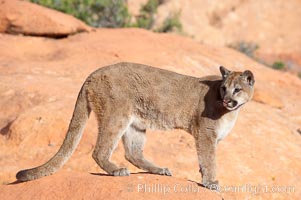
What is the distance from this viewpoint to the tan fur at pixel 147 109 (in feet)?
28.3

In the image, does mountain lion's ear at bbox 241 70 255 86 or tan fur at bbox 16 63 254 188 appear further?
mountain lion's ear at bbox 241 70 255 86

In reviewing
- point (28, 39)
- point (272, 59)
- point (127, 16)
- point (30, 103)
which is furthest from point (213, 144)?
point (272, 59)

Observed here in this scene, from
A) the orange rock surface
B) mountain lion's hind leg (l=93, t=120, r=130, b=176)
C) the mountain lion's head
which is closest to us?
mountain lion's hind leg (l=93, t=120, r=130, b=176)

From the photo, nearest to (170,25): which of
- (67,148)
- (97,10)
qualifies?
(97,10)

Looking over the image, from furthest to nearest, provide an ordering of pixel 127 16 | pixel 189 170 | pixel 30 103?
pixel 127 16
pixel 30 103
pixel 189 170

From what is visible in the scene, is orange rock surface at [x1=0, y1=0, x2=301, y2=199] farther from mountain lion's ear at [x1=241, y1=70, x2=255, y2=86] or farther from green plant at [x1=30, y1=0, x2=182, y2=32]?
green plant at [x1=30, y1=0, x2=182, y2=32]

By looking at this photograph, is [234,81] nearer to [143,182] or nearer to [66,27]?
[143,182]

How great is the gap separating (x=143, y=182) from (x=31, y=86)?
19.4 feet

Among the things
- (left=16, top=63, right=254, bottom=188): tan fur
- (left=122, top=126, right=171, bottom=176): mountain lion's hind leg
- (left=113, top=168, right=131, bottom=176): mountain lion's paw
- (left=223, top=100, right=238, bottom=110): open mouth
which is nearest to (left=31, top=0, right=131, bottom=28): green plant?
(left=16, top=63, right=254, bottom=188): tan fur

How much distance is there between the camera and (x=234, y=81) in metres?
8.98

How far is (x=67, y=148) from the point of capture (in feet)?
28.5

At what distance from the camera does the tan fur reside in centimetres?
862

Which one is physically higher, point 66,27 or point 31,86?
point 66,27

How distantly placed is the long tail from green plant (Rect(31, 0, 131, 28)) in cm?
1370
